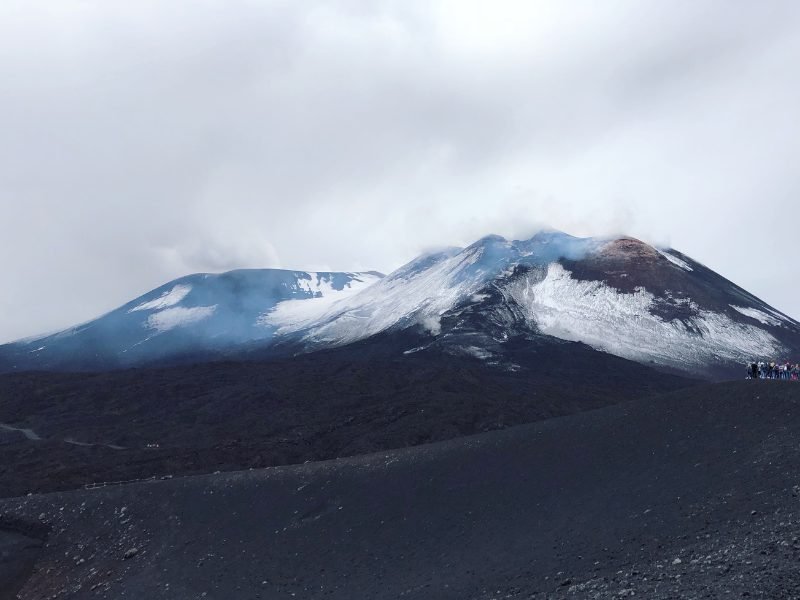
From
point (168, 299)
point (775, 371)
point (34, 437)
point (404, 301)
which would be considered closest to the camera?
point (775, 371)

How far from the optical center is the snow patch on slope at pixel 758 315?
339 feet

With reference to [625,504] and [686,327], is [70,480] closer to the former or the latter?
[625,504]

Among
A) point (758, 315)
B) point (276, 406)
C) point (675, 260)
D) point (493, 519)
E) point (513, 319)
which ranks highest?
point (675, 260)

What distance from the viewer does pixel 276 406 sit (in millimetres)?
68062

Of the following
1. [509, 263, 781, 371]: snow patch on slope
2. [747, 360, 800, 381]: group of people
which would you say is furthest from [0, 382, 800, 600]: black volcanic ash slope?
[509, 263, 781, 371]: snow patch on slope

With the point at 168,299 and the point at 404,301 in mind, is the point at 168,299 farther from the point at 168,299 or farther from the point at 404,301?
the point at 404,301

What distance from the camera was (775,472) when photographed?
18672mm

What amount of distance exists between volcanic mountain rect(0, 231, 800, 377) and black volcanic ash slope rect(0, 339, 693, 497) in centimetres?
784

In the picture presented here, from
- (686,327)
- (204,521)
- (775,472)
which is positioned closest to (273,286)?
(686,327)

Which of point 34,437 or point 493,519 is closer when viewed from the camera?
point 493,519

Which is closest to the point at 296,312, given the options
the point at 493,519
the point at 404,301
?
the point at 404,301

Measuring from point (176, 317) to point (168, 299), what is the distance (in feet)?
57.7

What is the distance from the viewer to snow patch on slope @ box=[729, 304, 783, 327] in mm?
103375

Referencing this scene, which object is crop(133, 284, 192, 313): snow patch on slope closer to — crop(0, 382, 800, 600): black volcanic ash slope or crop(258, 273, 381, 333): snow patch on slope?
crop(258, 273, 381, 333): snow patch on slope
